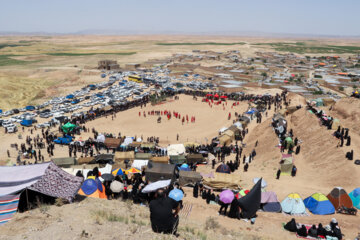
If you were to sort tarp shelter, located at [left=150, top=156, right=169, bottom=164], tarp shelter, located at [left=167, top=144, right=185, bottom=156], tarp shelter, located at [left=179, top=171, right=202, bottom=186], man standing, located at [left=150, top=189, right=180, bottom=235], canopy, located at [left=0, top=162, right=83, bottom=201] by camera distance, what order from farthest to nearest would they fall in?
tarp shelter, located at [left=167, top=144, right=185, bottom=156]
tarp shelter, located at [left=150, top=156, right=169, bottom=164]
tarp shelter, located at [left=179, top=171, right=202, bottom=186]
canopy, located at [left=0, top=162, right=83, bottom=201]
man standing, located at [left=150, top=189, right=180, bottom=235]

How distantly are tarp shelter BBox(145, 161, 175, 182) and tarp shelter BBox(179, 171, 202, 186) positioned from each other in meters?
0.64

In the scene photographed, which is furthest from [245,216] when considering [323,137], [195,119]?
[195,119]

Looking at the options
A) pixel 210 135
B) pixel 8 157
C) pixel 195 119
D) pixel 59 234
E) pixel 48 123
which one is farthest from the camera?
pixel 195 119

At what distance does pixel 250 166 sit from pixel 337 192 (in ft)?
26.2

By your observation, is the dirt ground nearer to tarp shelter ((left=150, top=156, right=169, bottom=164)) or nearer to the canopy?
the canopy

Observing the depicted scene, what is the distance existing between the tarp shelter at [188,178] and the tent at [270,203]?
4.43 m

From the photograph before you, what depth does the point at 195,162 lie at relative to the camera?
22.0 meters

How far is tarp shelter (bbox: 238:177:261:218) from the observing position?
483 inches

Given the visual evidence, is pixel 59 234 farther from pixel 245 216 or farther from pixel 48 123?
pixel 48 123

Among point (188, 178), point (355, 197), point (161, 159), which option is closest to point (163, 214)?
point (188, 178)

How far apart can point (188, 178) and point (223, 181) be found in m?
2.31

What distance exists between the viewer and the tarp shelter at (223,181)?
1598 cm

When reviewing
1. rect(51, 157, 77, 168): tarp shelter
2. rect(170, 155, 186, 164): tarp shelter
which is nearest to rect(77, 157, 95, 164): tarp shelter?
rect(51, 157, 77, 168): tarp shelter

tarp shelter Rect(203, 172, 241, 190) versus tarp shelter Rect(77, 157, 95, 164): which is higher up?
tarp shelter Rect(203, 172, 241, 190)
